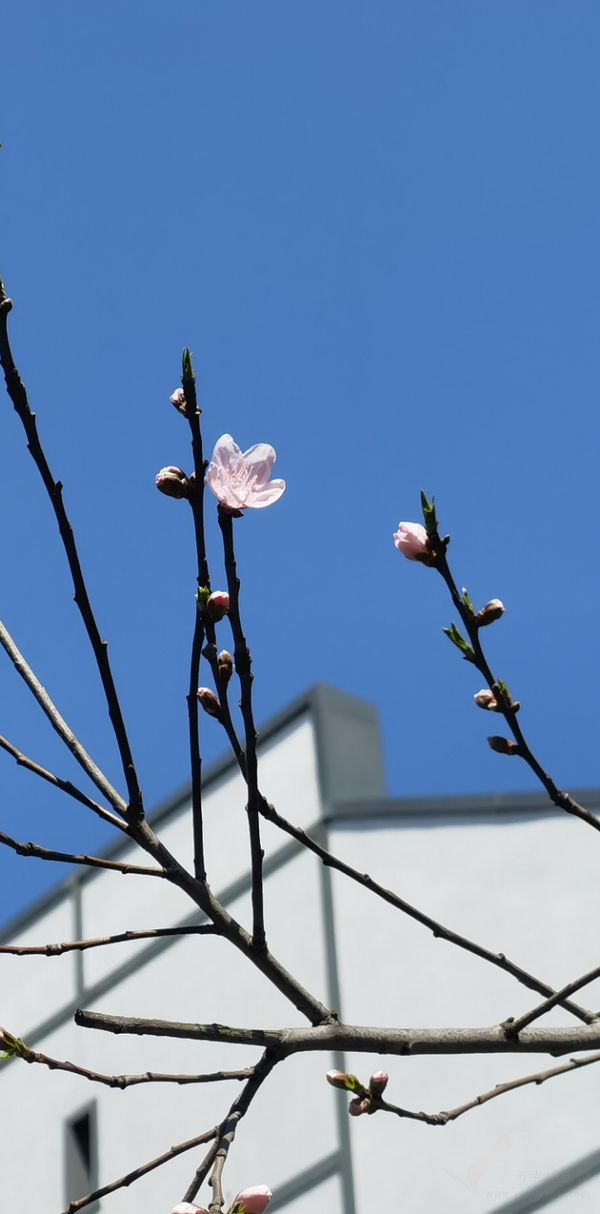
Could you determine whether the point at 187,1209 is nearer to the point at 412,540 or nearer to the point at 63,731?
the point at 63,731

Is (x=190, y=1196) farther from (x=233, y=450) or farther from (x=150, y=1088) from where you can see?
(x=150, y=1088)

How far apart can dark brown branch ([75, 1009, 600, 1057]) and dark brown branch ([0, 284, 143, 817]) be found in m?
0.33

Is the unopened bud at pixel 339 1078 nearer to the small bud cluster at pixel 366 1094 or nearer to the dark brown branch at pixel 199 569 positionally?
the small bud cluster at pixel 366 1094

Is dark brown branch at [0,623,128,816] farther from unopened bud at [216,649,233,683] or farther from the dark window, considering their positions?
the dark window

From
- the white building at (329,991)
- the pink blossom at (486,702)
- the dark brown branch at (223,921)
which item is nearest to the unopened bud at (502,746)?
the pink blossom at (486,702)

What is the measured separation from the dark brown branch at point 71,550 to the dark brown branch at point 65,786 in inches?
1.4

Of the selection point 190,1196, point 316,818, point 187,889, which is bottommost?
point 190,1196

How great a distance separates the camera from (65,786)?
1858mm

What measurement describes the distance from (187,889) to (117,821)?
0.14m

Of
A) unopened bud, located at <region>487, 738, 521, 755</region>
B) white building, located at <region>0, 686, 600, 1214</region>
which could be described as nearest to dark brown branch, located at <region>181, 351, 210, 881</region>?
unopened bud, located at <region>487, 738, 521, 755</region>

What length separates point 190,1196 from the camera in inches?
72.3

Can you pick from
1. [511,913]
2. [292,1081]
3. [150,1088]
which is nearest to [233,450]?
[511,913]

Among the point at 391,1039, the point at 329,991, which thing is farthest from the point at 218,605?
the point at 329,991

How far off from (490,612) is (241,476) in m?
0.49
